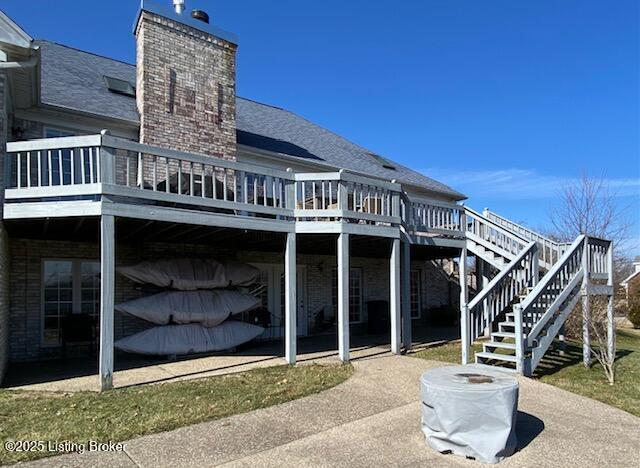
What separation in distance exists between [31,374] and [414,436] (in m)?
6.65

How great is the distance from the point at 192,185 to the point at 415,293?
11.5 metres

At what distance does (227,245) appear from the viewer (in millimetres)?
11500

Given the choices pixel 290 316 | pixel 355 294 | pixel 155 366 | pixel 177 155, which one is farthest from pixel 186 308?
pixel 355 294

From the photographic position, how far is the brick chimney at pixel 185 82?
10.7 m

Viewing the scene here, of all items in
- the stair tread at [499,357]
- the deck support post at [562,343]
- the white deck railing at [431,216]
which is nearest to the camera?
the stair tread at [499,357]

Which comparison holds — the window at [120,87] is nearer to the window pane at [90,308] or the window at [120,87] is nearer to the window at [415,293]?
the window pane at [90,308]

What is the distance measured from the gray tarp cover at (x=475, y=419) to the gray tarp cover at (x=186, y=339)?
5.89 meters

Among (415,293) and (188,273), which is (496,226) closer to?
(415,293)

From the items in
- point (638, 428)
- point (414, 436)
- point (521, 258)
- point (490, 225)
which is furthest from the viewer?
point (490, 225)

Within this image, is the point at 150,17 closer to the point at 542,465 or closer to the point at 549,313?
the point at 549,313

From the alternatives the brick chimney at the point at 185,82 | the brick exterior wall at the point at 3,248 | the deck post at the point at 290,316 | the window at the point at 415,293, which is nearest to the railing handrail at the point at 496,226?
the window at the point at 415,293

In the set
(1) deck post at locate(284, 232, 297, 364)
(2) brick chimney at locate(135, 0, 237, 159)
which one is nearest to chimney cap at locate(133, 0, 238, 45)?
(2) brick chimney at locate(135, 0, 237, 159)

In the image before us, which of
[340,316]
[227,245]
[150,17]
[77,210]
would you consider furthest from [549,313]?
[150,17]

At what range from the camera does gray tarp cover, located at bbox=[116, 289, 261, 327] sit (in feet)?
29.8
